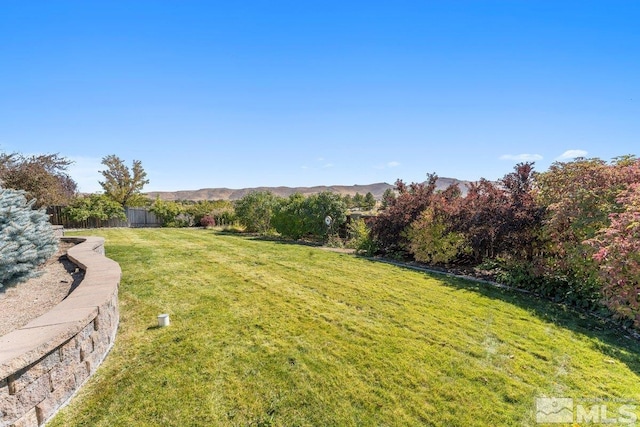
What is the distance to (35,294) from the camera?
157 inches

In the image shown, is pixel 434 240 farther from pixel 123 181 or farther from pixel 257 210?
pixel 123 181

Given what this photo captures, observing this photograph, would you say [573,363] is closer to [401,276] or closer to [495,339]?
[495,339]

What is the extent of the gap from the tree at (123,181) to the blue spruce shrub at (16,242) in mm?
23021

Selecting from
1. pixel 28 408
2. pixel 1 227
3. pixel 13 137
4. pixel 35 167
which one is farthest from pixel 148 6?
pixel 13 137

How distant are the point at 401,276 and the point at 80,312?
555cm

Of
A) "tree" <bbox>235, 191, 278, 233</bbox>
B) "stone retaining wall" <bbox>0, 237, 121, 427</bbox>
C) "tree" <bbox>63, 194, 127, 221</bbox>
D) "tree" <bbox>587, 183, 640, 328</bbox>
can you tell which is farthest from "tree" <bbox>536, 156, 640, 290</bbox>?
"tree" <bbox>63, 194, 127, 221</bbox>

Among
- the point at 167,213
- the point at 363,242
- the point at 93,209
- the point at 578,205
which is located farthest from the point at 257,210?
the point at 578,205

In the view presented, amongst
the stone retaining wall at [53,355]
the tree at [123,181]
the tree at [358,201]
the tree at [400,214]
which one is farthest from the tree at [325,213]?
the tree at [123,181]

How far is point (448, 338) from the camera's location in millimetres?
3496

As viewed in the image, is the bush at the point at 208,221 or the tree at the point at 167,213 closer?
the bush at the point at 208,221

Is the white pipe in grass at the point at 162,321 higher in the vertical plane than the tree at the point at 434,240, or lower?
lower

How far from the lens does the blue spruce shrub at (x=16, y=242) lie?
12.3 feet

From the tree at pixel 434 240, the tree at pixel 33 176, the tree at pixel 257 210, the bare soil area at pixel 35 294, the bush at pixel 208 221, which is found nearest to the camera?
the bare soil area at pixel 35 294

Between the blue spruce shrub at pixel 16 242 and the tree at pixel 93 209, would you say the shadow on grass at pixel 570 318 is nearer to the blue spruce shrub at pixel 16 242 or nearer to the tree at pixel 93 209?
the blue spruce shrub at pixel 16 242
